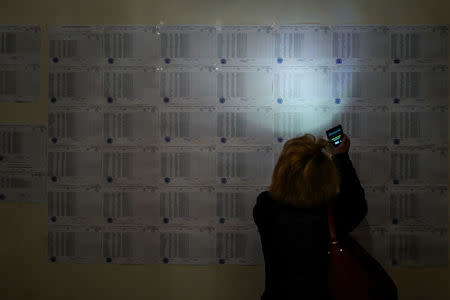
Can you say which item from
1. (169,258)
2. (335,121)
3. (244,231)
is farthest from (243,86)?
(169,258)

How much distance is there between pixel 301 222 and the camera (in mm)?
905

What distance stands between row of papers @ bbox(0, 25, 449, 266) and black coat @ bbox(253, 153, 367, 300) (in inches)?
17.6

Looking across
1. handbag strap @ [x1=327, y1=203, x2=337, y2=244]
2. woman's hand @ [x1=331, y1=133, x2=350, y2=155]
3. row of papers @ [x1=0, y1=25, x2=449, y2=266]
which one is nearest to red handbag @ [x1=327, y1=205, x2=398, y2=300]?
handbag strap @ [x1=327, y1=203, x2=337, y2=244]

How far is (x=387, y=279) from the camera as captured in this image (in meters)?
1.01

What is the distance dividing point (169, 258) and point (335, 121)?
102 centimetres

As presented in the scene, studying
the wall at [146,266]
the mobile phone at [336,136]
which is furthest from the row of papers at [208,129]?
the mobile phone at [336,136]

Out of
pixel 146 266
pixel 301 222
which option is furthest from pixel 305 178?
pixel 146 266

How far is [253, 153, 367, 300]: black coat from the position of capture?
906 mm

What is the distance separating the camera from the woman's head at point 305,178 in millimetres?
894

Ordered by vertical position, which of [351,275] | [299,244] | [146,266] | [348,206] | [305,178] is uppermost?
[305,178]

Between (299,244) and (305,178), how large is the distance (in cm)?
20

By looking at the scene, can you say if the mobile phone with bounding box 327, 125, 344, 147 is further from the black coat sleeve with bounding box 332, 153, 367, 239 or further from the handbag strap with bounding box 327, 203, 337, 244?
the handbag strap with bounding box 327, 203, 337, 244

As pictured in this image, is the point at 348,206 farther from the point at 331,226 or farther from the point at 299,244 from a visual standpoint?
the point at 299,244

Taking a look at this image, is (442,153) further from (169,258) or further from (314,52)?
(169,258)
